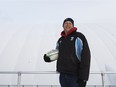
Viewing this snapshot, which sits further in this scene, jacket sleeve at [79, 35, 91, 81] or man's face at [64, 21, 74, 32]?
man's face at [64, 21, 74, 32]

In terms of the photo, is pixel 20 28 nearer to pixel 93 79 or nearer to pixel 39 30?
pixel 39 30

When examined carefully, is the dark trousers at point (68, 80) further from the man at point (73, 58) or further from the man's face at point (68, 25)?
the man's face at point (68, 25)

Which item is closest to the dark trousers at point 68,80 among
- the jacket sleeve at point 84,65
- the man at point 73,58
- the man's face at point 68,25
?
the man at point 73,58

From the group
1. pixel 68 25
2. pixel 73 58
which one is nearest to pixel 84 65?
pixel 73 58

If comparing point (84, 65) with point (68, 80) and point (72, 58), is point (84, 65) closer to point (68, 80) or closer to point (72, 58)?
point (72, 58)

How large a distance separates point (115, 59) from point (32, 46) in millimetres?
4299

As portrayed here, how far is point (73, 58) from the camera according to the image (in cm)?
346

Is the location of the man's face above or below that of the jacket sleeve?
above

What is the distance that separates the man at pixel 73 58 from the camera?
11.0ft

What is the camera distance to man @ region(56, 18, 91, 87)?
3.34 meters

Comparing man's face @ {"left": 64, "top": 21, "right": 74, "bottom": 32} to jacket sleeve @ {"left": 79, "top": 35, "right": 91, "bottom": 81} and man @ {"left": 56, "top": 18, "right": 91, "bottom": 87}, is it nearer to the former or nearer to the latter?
man @ {"left": 56, "top": 18, "right": 91, "bottom": 87}

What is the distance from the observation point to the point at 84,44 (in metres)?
3.44

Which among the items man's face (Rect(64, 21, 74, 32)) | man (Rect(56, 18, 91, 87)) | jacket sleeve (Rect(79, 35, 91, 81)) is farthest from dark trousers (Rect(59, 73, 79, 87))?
man's face (Rect(64, 21, 74, 32))

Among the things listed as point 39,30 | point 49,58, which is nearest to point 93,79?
point 49,58
